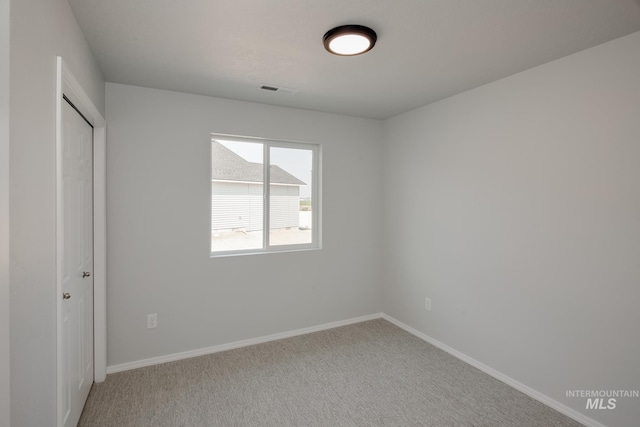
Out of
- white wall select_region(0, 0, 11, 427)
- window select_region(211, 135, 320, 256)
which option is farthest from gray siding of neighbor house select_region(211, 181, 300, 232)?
white wall select_region(0, 0, 11, 427)

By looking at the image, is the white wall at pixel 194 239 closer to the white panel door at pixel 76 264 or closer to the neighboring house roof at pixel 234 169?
the neighboring house roof at pixel 234 169

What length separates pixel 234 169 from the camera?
3416 millimetres

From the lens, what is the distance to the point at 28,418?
112 cm

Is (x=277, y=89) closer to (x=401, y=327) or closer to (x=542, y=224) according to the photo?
(x=542, y=224)

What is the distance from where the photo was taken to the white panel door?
1.87m

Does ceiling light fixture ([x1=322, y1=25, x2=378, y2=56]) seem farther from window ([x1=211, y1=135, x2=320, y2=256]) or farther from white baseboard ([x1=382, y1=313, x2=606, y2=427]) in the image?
white baseboard ([x1=382, y1=313, x2=606, y2=427])

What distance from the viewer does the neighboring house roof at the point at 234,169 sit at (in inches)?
131

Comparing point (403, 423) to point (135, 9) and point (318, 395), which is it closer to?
point (318, 395)

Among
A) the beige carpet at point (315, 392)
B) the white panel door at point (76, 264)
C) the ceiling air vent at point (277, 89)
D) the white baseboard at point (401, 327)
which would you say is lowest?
the beige carpet at point (315, 392)

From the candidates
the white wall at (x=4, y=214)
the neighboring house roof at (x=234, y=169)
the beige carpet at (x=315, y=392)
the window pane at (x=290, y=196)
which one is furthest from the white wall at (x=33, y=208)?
the window pane at (x=290, y=196)

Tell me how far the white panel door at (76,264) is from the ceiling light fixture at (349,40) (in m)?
Answer: 1.58

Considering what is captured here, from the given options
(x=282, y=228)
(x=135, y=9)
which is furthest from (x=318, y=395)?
(x=135, y=9)

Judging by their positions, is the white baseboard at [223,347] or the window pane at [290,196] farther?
the window pane at [290,196]

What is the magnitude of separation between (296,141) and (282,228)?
3.25 ft
